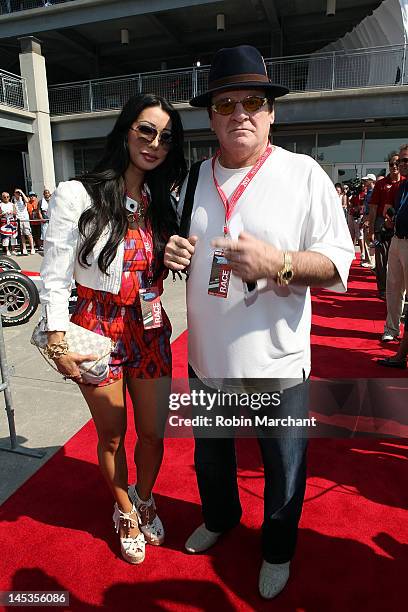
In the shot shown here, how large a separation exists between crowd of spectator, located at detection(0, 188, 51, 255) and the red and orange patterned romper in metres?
10.6

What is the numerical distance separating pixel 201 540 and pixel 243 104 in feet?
6.31

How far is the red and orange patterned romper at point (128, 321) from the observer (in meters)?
1.71

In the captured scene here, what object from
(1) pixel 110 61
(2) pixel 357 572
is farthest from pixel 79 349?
(1) pixel 110 61

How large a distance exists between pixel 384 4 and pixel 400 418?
14442 mm

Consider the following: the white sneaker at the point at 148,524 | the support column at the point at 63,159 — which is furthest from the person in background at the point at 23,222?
the white sneaker at the point at 148,524

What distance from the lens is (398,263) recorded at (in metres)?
4.62

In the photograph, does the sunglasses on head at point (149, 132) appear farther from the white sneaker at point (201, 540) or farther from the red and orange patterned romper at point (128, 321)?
the white sneaker at point (201, 540)

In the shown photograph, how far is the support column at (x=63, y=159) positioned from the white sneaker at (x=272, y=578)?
17.0 meters

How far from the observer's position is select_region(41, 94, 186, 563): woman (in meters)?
1.63

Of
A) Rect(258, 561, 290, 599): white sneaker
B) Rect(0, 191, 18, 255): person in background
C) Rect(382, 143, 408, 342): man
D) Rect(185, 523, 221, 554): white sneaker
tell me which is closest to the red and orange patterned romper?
Rect(185, 523, 221, 554): white sneaker

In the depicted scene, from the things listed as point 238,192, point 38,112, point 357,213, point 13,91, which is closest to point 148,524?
point 238,192

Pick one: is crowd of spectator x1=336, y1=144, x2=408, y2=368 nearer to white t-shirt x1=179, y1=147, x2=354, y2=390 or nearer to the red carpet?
the red carpet

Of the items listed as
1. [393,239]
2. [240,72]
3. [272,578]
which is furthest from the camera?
[393,239]

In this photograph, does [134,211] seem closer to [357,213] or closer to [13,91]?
[357,213]
